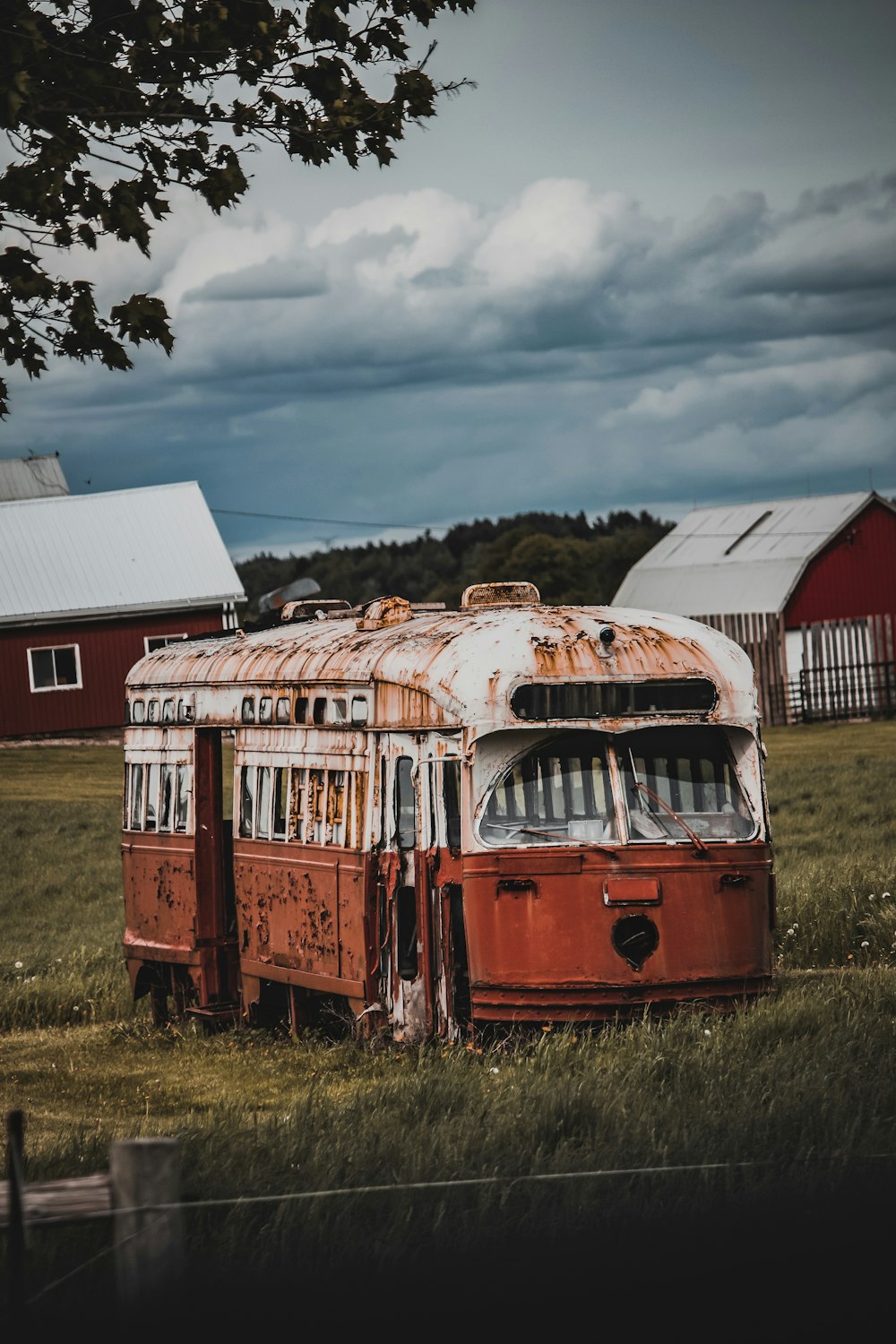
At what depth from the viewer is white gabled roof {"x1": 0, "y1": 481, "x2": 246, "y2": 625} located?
1647 inches

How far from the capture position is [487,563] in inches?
3322

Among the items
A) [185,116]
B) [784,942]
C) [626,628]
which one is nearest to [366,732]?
[626,628]

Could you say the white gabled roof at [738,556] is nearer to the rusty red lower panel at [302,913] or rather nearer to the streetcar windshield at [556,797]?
the rusty red lower panel at [302,913]

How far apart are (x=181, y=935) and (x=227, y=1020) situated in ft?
3.12

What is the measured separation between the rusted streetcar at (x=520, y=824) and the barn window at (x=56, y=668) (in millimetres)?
30053

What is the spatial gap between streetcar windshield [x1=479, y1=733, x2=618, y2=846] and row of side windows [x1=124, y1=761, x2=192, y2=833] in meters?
4.41

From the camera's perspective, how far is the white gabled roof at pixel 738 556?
149 ft

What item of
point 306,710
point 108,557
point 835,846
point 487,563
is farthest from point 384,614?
point 487,563

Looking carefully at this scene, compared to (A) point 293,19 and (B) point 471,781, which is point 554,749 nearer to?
(B) point 471,781

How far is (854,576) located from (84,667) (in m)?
19.6

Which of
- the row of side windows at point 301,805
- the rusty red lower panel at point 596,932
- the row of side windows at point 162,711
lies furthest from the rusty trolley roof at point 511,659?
the row of side windows at point 162,711

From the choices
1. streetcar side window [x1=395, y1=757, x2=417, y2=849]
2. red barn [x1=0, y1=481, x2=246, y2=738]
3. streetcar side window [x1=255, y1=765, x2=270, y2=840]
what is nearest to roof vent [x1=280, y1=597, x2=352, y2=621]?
streetcar side window [x1=255, y1=765, x2=270, y2=840]

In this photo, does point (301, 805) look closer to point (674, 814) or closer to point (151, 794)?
point (674, 814)

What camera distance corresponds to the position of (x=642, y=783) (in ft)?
35.8
